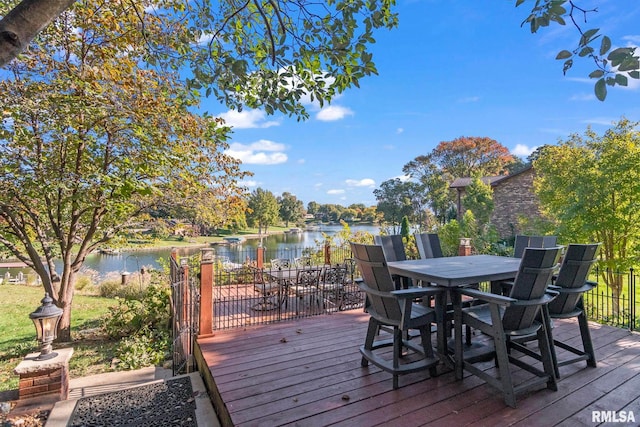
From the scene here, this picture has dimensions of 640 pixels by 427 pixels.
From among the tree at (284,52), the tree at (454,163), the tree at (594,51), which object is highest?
the tree at (454,163)

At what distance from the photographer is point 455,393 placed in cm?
247

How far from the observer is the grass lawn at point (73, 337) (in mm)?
4598

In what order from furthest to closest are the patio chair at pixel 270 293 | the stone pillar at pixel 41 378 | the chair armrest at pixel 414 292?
the patio chair at pixel 270 293, the stone pillar at pixel 41 378, the chair armrest at pixel 414 292

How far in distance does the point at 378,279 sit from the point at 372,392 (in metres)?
0.91

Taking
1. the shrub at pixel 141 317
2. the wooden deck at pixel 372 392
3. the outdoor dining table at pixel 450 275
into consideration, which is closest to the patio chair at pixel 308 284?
the wooden deck at pixel 372 392

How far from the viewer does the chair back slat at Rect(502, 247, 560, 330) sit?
91.0 inches

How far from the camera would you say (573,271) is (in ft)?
9.02

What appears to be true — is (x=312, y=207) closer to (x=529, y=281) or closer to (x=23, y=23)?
(x=529, y=281)

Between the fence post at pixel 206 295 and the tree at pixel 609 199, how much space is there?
277 inches

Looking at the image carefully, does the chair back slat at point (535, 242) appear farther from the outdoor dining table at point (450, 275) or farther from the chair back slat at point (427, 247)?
the chair back slat at point (427, 247)

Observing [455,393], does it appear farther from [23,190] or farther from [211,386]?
[23,190]

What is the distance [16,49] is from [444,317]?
3.21 metres

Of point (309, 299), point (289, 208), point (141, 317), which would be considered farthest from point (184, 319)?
point (289, 208)

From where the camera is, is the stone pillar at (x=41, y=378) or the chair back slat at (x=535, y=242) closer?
the stone pillar at (x=41, y=378)
